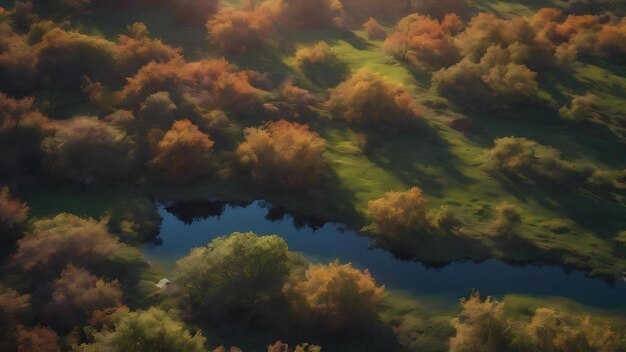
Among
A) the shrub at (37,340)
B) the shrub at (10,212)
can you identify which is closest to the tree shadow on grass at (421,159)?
the shrub at (10,212)

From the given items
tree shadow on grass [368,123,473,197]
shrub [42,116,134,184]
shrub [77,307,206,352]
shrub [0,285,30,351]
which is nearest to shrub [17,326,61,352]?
shrub [0,285,30,351]

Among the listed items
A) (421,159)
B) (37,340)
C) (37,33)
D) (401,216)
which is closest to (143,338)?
(37,340)

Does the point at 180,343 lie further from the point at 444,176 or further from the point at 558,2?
the point at 558,2

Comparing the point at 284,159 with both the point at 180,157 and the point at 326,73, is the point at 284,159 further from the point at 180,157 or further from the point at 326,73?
the point at 326,73

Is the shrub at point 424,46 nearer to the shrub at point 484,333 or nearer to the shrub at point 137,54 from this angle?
the shrub at point 137,54

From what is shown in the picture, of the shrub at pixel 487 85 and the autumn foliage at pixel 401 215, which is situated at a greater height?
the shrub at pixel 487 85
